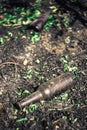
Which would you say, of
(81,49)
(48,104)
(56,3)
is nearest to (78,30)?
(81,49)

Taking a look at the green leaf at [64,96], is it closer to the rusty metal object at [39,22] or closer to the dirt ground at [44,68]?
the dirt ground at [44,68]

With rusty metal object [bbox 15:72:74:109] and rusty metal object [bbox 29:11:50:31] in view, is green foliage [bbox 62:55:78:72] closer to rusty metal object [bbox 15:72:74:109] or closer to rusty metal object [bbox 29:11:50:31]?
rusty metal object [bbox 15:72:74:109]

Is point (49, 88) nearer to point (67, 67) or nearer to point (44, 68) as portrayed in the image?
point (44, 68)

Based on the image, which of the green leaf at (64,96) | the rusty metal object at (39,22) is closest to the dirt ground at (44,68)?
the green leaf at (64,96)

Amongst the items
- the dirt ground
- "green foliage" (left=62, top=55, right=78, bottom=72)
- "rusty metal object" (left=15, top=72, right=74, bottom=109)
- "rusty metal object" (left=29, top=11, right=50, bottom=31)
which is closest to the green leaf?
the dirt ground

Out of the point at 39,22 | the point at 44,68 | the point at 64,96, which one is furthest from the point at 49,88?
the point at 39,22

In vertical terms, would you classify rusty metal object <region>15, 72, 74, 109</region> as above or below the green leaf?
above
